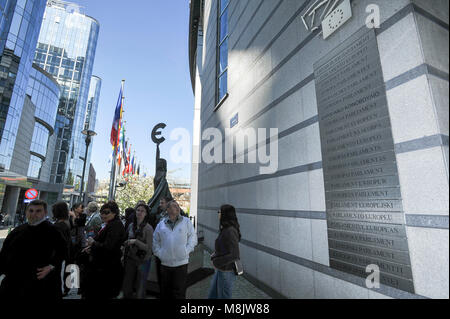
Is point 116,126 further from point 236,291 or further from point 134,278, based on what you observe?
point 236,291

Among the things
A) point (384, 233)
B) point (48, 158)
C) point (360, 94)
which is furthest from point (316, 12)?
point (48, 158)

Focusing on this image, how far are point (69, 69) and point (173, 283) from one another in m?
94.0

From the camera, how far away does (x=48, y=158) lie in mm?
55062

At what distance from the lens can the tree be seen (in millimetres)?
24848

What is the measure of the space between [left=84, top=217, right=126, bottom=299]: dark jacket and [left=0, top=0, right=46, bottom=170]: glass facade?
136ft

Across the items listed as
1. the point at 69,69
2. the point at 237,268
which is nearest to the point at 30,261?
the point at 237,268

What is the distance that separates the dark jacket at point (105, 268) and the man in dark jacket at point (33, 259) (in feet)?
1.32

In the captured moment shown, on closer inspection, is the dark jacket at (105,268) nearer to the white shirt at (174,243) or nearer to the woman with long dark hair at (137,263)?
the woman with long dark hair at (137,263)

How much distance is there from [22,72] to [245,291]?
4635 cm

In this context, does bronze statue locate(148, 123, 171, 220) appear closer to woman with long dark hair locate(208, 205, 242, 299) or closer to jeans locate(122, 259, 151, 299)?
jeans locate(122, 259, 151, 299)

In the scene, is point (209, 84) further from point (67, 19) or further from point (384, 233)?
point (67, 19)

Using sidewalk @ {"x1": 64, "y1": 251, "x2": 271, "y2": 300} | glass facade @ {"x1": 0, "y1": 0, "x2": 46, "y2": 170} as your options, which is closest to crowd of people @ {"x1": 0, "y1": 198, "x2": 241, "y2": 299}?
sidewalk @ {"x1": 64, "y1": 251, "x2": 271, "y2": 300}

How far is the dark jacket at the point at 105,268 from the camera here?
135 inches

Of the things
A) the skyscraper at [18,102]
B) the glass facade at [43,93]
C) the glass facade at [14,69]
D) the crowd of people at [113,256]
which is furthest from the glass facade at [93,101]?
the crowd of people at [113,256]
